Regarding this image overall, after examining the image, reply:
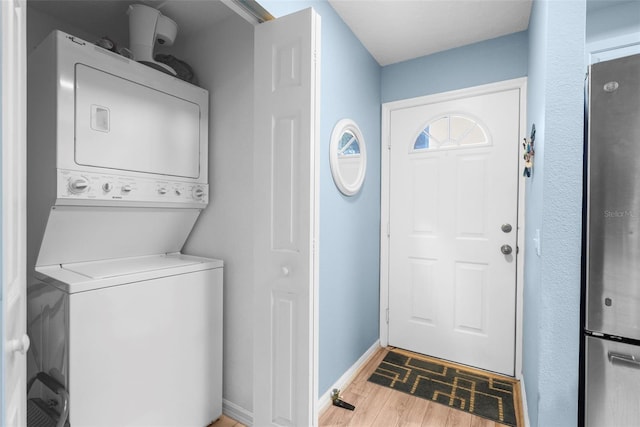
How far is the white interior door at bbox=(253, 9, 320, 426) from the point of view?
4.49 ft

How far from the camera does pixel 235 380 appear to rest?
1836 millimetres

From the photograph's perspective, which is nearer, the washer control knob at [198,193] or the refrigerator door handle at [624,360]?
the refrigerator door handle at [624,360]

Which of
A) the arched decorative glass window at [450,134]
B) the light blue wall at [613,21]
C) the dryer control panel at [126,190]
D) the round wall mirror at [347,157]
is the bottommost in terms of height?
the dryer control panel at [126,190]

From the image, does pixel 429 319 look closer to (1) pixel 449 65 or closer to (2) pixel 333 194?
(2) pixel 333 194

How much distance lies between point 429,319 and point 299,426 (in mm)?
1559

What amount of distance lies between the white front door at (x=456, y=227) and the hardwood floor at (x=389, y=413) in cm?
65

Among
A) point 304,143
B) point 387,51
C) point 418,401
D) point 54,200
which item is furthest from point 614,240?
point 54,200

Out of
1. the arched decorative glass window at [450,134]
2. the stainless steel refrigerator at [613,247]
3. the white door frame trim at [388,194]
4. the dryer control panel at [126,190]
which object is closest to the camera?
the stainless steel refrigerator at [613,247]

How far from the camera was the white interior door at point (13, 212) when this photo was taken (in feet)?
2.00

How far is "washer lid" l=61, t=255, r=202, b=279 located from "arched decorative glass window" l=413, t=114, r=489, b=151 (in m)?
2.01

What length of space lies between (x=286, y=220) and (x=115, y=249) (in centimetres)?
102

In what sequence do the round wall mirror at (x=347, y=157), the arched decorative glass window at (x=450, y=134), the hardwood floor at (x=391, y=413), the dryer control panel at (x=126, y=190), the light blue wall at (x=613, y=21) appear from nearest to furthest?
the dryer control panel at (x=126, y=190)
the light blue wall at (x=613, y=21)
the hardwood floor at (x=391, y=413)
the round wall mirror at (x=347, y=157)
the arched decorative glass window at (x=450, y=134)

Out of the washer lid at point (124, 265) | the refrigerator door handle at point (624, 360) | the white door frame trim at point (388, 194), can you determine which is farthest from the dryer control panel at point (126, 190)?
the refrigerator door handle at point (624, 360)

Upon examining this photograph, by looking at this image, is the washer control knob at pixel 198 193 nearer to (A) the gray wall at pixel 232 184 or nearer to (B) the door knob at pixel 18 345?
(A) the gray wall at pixel 232 184
